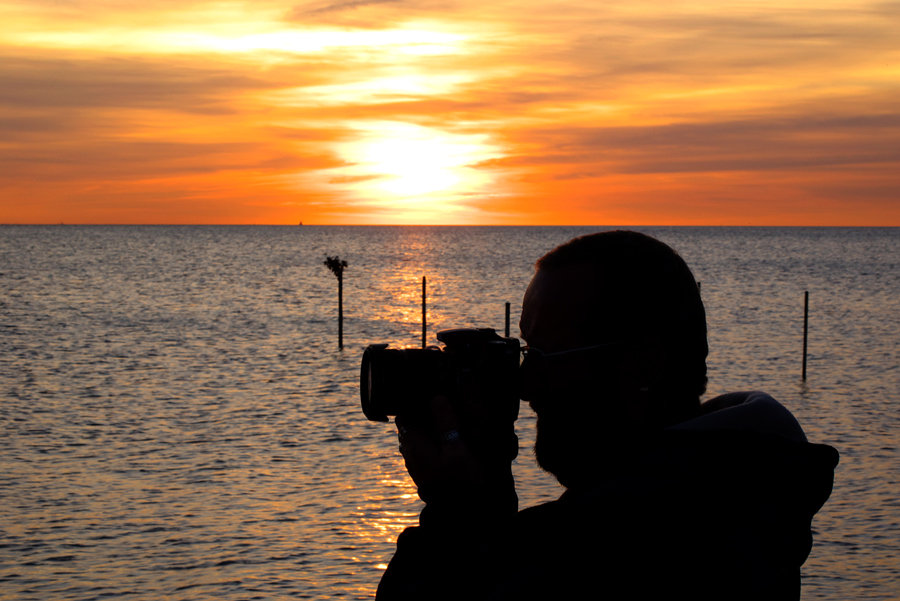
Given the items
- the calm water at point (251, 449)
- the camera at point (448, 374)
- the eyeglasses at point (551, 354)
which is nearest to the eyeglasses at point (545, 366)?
the eyeglasses at point (551, 354)

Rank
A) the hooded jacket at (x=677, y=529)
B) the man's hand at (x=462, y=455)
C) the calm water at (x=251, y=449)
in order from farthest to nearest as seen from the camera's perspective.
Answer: the calm water at (x=251, y=449)
the man's hand at (x=462, y=455)
the hooded jacket at (x=677, y=529)

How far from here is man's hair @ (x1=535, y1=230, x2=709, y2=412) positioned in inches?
51.4

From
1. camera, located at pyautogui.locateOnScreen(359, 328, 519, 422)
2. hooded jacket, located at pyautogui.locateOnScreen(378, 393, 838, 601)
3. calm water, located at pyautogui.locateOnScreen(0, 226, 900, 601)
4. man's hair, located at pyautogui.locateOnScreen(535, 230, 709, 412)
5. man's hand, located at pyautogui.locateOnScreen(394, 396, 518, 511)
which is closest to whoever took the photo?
hooded jacket, located at pyautogui.locateOnScreen(378, 393, 838, 601)

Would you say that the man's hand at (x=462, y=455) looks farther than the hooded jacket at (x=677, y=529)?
Yes

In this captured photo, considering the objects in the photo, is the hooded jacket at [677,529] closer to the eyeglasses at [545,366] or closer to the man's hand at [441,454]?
the eyeglasses at [545,366]

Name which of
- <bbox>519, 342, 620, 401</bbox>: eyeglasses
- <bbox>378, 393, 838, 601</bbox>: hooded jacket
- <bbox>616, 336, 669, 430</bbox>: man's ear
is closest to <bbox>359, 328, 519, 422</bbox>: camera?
<bbox>519, 342, 620, 401</bbox>: eyeglasses

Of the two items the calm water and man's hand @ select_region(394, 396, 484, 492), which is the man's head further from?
the calm water

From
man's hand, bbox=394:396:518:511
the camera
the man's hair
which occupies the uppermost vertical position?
the man's hair

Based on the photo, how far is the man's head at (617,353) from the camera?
1311mm

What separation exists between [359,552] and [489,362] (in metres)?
10.0

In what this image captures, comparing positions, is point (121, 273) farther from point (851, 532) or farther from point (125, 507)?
point (851, 532)

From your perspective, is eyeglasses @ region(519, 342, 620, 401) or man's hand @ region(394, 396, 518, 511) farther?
man's hand @ region(394, 396, 518, 511)

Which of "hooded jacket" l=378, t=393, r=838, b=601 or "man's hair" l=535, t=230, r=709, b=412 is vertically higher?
"man's hair" l=535, t=230, r=709, b=412

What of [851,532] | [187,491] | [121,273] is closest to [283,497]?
[187,491]
